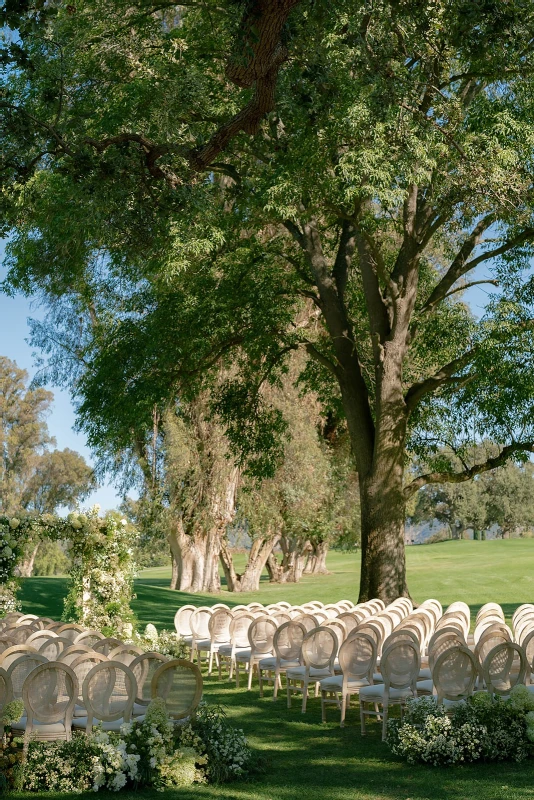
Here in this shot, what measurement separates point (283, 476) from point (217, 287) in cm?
1262

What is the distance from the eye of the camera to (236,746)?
786cm

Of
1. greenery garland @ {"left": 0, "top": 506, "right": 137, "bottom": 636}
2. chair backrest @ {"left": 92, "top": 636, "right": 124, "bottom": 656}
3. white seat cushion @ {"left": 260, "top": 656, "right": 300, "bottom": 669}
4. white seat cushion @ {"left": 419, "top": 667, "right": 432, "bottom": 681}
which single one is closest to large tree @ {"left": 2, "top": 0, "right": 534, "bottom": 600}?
greenery garland @ {"left": 0, "top": 506, "right": 137, "bottom": 636}

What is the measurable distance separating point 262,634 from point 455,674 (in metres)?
4.10

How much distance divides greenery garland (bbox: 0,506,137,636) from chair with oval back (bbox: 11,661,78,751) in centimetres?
555

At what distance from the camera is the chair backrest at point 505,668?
8.83 m

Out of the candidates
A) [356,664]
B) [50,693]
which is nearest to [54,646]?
[50,693]

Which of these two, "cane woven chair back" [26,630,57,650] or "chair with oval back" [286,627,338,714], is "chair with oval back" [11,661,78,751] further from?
"chair with oval back" [286,627,338,714]

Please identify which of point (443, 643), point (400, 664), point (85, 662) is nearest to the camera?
point (85, 662)

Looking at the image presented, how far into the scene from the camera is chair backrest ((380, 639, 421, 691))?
362 inches

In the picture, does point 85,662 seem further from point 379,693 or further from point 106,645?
point 379,693

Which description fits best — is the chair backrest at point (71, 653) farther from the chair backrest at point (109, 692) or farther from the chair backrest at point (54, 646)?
the chair backrest at point (109, 692)

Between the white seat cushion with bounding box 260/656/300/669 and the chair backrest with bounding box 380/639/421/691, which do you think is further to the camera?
the white seat cushion with bounding box 260/656/300/669

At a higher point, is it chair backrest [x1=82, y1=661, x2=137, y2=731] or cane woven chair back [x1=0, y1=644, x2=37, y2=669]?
cane woven chair back [x1=0, y1=644, x2=37, y2=669]

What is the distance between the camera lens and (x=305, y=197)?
46.3ft
